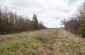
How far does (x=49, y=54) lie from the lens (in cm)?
1379

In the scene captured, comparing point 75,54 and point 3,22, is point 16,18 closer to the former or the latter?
point 3,22

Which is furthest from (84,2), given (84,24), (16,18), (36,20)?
(36,20)

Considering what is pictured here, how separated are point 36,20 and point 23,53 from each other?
7621cm

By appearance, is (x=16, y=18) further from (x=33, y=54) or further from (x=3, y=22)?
(x=33, y=54)

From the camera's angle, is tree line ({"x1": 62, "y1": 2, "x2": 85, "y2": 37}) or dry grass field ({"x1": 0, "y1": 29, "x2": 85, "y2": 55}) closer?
dry grass field ({"x1": 0, "y1": 29, "x2": 85, "y2": 55})

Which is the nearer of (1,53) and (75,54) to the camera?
(1,53)

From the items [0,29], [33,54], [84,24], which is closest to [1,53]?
[33,54]

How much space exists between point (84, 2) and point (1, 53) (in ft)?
123

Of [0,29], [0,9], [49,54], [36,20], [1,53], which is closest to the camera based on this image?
[1,53]

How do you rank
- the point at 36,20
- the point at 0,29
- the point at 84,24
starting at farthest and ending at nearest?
the point at 36,20, the point at 0,29, the point at 84,24

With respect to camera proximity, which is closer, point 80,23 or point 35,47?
point 35,47

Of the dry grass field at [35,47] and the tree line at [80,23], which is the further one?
the tree line at [80,23]

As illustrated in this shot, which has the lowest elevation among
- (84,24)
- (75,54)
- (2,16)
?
(75,54)

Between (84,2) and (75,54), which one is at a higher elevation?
(84,2)
